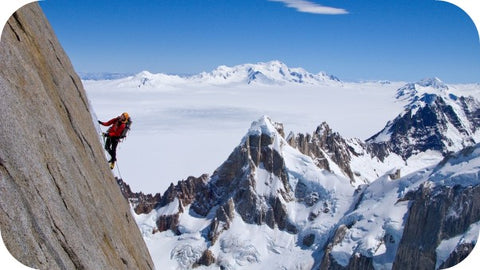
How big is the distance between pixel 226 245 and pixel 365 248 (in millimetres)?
23542

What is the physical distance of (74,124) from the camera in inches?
320

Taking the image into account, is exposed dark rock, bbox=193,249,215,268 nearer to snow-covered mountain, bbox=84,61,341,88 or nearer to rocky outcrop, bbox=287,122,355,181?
rocky outcrop, bbox=287,122,355,181

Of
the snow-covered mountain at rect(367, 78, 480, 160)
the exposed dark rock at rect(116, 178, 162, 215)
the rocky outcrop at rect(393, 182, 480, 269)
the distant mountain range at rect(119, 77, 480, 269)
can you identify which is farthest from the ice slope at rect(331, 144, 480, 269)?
the snow-covered mountain at rect(367, 78, 480, 160)

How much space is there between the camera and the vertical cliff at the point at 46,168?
622 cm

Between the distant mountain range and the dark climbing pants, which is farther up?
the dark climbing pants

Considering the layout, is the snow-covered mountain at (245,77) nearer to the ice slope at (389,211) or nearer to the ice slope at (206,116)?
the ice slope at (206,116)

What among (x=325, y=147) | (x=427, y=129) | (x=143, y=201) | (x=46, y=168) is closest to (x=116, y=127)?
(x=46, y=168)

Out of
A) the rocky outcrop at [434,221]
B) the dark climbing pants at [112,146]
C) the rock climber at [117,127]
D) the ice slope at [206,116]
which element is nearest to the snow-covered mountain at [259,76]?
the ice slope at [206,116]

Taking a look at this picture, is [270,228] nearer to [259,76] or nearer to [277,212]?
[277,212]

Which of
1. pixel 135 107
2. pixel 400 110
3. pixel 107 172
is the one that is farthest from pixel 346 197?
pixel 400 110

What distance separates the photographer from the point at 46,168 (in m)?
6.62

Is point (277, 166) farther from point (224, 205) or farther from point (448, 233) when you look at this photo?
point (448, 233)

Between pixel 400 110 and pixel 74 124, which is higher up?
pixel 74 124

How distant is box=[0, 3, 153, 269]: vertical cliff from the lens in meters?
6.22
